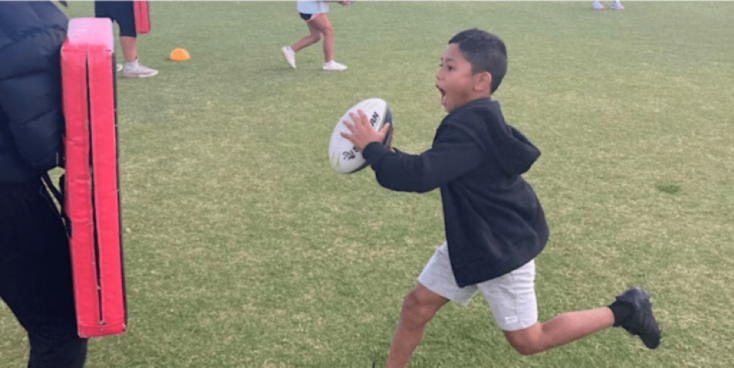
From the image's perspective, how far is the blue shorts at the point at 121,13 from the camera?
24.0 ft

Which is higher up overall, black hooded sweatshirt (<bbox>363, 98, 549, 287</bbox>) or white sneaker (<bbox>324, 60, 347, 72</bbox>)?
black hooded sweatshirt (<bbox>363, 98, 549, 287</bbox>)

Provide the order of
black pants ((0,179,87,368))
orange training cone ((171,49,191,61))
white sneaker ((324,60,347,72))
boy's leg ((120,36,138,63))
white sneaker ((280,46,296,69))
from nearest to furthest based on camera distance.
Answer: black pants ((0,179,87,368)), boy's leg ((120,36,138,63)), white sneaker ((324,60,347,72)), white sneaker ((280,46,296,69)), orange training cone ((171,49,191,61))

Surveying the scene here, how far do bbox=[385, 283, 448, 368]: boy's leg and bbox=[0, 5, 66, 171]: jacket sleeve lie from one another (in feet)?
4.60

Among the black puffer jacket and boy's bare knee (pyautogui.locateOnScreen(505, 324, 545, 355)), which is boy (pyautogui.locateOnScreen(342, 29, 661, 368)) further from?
the black puffer jacket

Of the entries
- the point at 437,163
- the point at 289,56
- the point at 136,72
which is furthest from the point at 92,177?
the point at 289,56

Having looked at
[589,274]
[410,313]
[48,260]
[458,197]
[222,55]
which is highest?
[458,197]

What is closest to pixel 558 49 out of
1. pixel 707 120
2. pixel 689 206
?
pixel 707 120

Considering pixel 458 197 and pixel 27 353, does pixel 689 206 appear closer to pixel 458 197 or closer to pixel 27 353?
pixel 458 197

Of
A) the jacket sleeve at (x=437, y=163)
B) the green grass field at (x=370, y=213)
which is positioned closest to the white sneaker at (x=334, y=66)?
the green grass field at (x=370, y=213)

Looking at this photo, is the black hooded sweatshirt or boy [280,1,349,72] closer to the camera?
the black hooded sweatshirt

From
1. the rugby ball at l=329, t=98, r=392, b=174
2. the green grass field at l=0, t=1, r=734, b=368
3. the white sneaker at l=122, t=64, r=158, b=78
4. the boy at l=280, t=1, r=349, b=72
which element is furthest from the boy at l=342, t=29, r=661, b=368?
the white sneaker at l=122, t=64, r=158, b=78

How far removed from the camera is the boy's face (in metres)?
2.29

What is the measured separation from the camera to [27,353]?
9.34 ft

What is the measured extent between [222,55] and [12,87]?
7252mm
